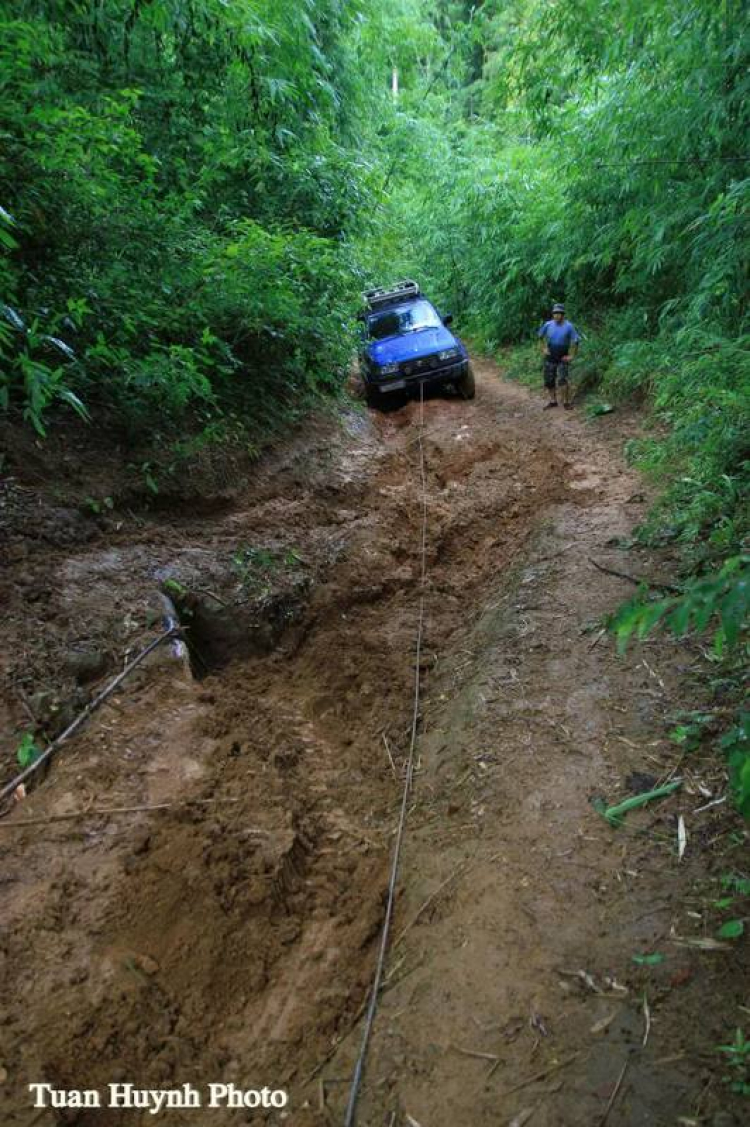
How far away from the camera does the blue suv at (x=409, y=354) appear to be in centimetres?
947

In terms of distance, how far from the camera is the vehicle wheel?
10.1m

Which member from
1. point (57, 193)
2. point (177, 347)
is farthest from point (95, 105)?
point (177, 347)

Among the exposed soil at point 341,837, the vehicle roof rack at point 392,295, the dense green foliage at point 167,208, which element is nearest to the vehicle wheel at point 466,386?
the vehicle roof rack at point 392,295

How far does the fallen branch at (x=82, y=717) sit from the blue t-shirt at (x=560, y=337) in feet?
23.9

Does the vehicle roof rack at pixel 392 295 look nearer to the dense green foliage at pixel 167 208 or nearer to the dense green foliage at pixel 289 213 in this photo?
the dense green foliage at pixel 289 213

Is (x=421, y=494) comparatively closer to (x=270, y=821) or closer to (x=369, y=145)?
(x=270, y=821)

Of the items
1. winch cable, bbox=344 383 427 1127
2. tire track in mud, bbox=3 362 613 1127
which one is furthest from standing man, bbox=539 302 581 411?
winch cable, bbox=344 383 427 1127

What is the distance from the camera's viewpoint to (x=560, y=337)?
8.71 m

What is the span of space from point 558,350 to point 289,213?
4.18 meters

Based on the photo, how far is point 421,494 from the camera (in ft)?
21.7

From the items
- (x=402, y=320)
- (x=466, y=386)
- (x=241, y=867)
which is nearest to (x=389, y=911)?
(x=241, y=867)

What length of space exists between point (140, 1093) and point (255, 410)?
18.4 ft

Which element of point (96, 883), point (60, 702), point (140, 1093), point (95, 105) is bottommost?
point (140, 1093)

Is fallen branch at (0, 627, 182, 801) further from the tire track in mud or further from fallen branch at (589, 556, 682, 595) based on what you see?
fallen branch at (589, 556, 682, 595)
